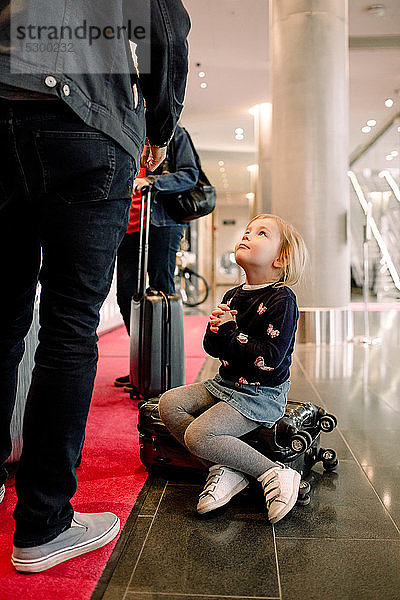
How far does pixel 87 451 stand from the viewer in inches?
84.8

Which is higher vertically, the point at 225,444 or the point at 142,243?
the point at 142,243

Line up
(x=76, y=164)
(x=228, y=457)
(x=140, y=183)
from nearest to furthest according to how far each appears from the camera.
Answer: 1. (x=76, y=164)
2. (x=228, y=457)
3. (x=140, y=183)

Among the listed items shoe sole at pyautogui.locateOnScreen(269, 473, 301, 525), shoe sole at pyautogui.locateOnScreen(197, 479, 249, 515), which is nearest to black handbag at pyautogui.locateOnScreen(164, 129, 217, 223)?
shoe sole at pyautogui.locateOnScreen(197, 479, 249, 515)

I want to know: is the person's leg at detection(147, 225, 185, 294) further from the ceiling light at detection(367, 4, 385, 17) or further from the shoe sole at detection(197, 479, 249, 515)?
the ceiling light at detection(367, 4, 385, 17)

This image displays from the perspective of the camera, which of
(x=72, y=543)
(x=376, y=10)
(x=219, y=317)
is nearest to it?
(x=72, y=543)

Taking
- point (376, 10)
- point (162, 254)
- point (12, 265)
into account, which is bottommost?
point (12, 265)

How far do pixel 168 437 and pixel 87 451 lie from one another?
1.39 feet

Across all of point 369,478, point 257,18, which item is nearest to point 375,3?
point 257,18

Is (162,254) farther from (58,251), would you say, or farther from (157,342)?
(58,251)

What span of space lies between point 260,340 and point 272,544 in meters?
0.55

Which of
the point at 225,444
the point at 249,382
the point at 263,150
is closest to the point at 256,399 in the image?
the point at 249,382

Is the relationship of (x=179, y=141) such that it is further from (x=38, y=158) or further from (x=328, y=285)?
(x=328, y=285)

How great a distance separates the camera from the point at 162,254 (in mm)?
2961

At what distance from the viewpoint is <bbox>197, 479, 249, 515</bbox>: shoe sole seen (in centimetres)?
158
